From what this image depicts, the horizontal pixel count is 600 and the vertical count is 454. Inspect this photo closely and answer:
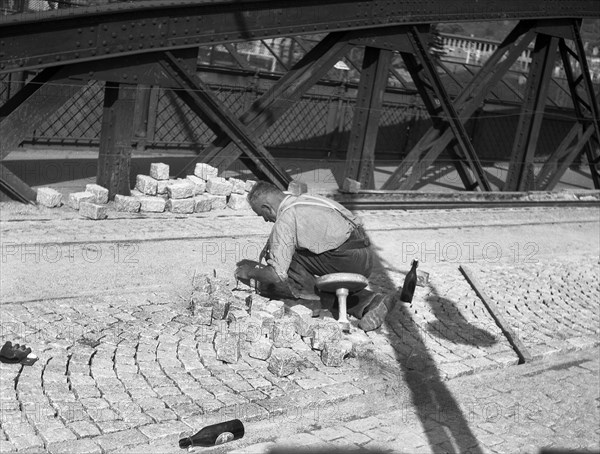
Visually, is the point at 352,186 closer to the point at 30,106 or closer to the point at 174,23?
the point at 174,23

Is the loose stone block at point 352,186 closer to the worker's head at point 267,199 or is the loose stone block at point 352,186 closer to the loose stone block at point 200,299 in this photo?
the worker's head at point 267,199

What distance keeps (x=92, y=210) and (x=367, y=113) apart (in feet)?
15.6

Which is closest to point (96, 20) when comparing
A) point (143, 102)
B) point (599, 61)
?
point (143, 102)

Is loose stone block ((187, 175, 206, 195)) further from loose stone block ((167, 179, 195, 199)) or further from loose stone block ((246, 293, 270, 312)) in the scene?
loose stone block ((246, 293, 270, 312))

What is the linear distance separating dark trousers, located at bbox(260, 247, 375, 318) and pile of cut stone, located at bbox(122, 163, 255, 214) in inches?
139

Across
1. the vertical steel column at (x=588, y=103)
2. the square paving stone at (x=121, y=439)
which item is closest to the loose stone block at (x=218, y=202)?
the square paving stone at (x=121, y=439)

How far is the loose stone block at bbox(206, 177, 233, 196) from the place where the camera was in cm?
1241

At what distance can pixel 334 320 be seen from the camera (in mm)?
8297

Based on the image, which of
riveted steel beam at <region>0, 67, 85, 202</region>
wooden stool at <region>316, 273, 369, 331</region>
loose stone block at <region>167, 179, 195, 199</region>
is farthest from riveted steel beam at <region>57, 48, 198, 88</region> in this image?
wooden stool at <region>316, 273, 369, 331</region>

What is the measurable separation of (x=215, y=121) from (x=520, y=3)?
19.5ft

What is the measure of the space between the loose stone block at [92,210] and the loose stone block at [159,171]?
1150mm

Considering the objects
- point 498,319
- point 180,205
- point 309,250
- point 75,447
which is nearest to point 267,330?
point 309,250

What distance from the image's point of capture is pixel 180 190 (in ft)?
39.1

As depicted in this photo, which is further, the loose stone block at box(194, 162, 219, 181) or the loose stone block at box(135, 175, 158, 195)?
the loose stone block at box(194, 162, 219, 181)
